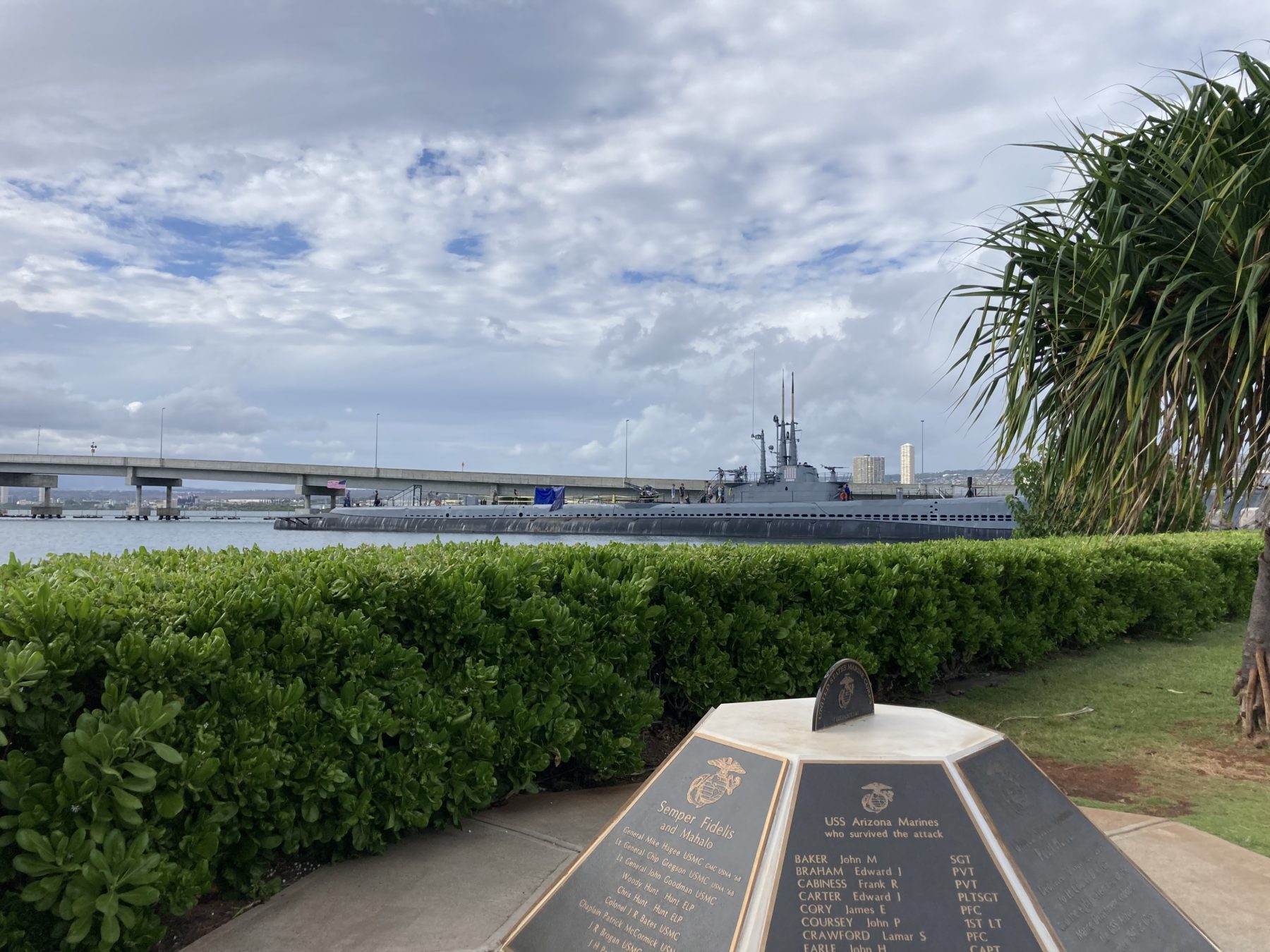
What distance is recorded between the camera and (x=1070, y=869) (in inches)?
108

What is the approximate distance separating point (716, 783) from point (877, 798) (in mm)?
532

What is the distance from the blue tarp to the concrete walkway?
71.2m

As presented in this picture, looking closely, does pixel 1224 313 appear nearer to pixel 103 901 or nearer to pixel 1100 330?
pixel 1100 330

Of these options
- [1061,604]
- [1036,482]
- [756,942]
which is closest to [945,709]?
[1061,604]

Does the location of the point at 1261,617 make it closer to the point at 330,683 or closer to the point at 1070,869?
the point at 1070,869

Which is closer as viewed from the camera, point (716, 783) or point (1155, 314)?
point (716, 783)

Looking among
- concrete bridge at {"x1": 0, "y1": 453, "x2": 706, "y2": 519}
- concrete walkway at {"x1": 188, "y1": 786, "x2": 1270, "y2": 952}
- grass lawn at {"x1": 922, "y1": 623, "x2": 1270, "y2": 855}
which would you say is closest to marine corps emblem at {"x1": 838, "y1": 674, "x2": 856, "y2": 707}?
concrete walkway at {"x1": 188, "y1": 786, "x2": 1270, "y2": 952}

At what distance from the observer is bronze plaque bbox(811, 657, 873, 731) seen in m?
3.11

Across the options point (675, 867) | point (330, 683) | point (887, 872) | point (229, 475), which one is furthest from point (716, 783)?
point (229, 475)

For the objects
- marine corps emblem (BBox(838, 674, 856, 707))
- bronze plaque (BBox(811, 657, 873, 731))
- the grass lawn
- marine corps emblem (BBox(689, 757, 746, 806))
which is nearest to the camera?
marine corps emblem (BBox(689, 757, 746, 806))

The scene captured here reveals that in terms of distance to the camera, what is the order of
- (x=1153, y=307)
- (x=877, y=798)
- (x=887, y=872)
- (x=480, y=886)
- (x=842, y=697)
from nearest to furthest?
(x=887, y=872) < (x=877, y=798) < (x=842, y=697) < (x=480, y=886) < (x=1153, y=307)

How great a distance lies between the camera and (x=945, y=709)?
7301 millimetres

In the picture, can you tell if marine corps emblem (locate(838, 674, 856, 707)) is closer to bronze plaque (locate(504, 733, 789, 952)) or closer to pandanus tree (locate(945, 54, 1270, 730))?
bronze plaque (locate(504, 733, 789, 952))

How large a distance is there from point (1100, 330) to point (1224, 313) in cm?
72
